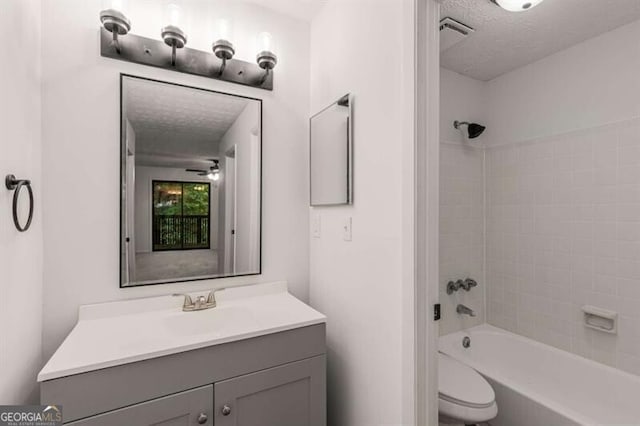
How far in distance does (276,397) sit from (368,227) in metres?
0.79

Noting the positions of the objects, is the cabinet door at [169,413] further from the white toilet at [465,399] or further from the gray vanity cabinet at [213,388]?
the white toilet at [465,399]

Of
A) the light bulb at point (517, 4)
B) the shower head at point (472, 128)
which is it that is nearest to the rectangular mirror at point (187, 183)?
the light bulb at point (517, 4)

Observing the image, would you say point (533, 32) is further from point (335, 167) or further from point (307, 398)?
point (307, 398)

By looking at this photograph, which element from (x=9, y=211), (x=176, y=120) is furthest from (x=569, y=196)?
(x=9, y=211)

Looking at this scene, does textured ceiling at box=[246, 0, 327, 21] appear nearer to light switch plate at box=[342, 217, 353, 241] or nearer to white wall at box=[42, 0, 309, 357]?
white wall at box=[42, 0, 309, 357]

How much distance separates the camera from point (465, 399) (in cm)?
149

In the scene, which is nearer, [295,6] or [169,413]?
[169,413]

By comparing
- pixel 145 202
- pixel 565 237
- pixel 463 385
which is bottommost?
pixel 463 385

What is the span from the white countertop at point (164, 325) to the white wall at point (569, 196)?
1828 mm

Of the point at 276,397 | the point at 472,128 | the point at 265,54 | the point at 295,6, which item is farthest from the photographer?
the point at 472,128

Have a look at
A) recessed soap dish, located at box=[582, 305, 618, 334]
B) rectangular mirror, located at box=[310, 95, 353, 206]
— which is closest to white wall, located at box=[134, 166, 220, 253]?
rectangular mirror, located at box=[310, 95, 353, 206]

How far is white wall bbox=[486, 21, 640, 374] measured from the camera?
5.71 ft

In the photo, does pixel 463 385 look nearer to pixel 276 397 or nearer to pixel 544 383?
pixel 544 383

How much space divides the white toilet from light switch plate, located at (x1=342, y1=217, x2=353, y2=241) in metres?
0.98
